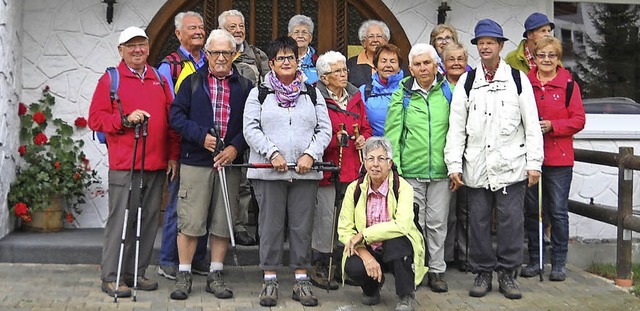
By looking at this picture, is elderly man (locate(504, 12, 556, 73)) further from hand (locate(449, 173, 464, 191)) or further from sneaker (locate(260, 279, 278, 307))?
sneaker (locate(260, 279, 278, 307))

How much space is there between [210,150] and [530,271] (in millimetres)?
2914

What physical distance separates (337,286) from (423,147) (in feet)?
4.10

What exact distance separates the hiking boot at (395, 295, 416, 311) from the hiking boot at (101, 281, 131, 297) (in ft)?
6.28

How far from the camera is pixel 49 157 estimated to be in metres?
8.26

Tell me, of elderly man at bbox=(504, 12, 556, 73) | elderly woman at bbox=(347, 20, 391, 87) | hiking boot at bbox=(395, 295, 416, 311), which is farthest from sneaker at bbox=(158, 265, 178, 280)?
elderly man at bbox=(504, 12, 556, 73)

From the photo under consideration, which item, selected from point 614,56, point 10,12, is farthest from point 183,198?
point 614,56

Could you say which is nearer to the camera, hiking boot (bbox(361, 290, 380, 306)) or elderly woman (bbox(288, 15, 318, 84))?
hiking boot (bbox(361, 290, 380, 306))

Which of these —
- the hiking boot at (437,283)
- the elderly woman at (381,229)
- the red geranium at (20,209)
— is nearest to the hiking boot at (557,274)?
the hiking boot at (437,283)

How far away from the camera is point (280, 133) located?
6238 millimetres

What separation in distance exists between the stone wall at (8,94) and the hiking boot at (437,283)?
3679mm

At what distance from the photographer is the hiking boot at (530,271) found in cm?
735

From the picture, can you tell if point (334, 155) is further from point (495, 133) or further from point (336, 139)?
point (495, 133)

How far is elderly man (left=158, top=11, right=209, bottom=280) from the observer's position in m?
6.90

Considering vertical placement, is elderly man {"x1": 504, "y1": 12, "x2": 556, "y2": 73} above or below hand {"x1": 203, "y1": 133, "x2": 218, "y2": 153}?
above
